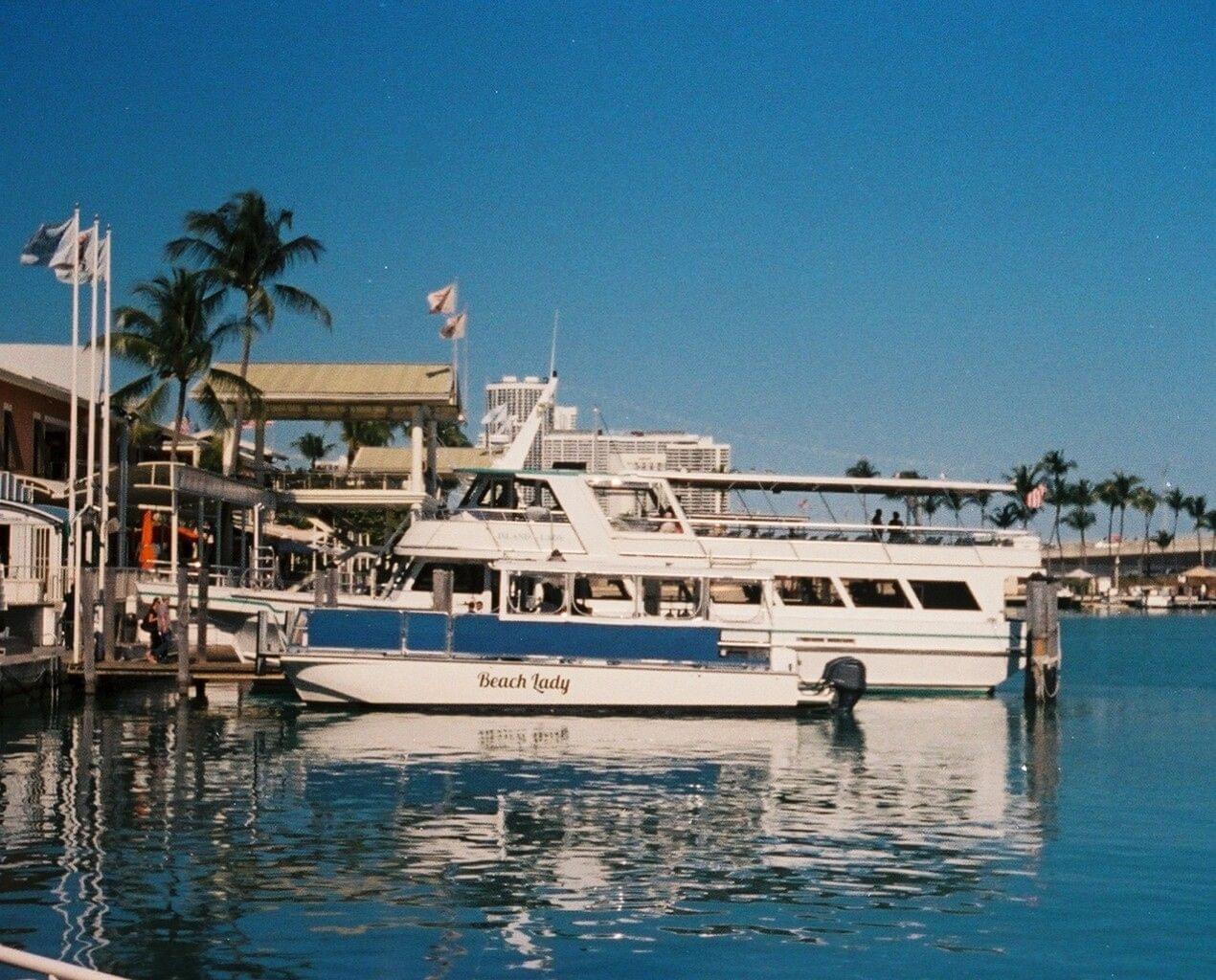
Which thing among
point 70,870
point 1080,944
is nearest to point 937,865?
point 1080,944

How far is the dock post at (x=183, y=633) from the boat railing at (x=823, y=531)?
12.1 meters

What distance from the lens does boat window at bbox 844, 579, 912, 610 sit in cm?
4022

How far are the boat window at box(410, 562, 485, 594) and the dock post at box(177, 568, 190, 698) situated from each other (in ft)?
17.7

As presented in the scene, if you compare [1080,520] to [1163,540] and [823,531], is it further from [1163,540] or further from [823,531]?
[823,531]

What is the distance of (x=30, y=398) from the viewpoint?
1911 inches

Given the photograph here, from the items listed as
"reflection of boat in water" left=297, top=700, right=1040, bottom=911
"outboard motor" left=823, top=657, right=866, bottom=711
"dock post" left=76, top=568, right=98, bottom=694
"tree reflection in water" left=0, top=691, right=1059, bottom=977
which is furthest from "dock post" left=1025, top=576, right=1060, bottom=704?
"dock post" left=76, top=568, right=98, bottom=694

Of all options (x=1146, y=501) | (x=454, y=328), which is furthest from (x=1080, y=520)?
(x=454, y=328)

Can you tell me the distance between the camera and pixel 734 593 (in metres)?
39.8

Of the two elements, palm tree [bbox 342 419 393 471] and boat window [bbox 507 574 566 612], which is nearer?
boat window [bbox 507 574 566 612]

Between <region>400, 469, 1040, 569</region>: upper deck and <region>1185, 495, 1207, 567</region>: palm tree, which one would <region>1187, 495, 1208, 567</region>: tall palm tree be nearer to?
<region>1185, 495, 1207, 567</region>: palm tree

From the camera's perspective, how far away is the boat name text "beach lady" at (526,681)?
33781 millimetres

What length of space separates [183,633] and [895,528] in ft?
→ 55.9

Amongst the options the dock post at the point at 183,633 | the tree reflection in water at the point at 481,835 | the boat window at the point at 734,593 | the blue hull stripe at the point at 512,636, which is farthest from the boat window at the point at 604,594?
the dock post at the point at 183,633

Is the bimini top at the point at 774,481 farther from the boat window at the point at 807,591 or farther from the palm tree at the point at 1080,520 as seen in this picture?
the palm tree at the point at 1080,520
